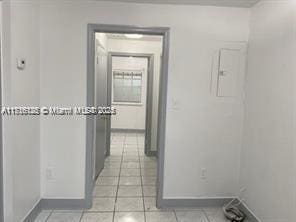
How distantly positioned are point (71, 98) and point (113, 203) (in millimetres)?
1347

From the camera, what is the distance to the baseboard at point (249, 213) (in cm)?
235

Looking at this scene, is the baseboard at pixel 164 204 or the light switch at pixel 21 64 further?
the baseboard at pixel 164 204

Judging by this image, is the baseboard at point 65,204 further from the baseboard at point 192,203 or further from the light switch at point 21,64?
the light switch at point 21,64

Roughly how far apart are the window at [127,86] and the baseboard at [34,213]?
15.2 ft

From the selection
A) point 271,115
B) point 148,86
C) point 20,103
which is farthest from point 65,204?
point 148,86

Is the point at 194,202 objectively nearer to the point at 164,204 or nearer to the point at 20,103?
the point at 164,204

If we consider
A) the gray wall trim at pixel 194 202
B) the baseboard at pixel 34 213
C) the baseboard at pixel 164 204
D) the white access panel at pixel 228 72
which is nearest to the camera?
the baseboard at pixel 34 213

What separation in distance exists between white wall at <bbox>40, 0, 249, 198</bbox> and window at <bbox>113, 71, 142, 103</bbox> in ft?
14.2

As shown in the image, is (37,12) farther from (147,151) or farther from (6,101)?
(147,151)

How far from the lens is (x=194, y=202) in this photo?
2.71 metres

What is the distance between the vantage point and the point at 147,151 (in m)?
4.68

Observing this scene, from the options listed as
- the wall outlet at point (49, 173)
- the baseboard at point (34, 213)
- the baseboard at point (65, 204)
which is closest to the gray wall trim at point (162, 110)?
the baseboard at point (65, 204)

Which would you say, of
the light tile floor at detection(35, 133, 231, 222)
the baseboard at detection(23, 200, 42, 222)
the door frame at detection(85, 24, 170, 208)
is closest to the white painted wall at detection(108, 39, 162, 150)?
the light tile floor at detection(35, 133, 231, 222)

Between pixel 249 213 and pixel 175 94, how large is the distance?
152 cm
